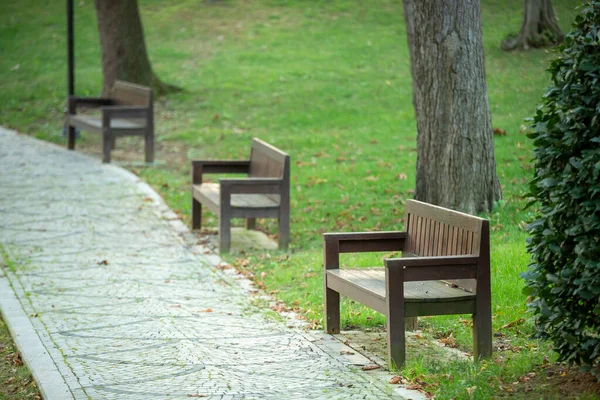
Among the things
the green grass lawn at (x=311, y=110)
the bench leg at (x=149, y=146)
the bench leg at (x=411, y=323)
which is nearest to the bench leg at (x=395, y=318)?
the green grass lawn at (x=311, y=110)

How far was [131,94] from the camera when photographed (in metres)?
15.8

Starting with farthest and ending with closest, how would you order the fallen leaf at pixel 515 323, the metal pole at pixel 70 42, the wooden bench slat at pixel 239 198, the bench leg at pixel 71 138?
the metal pole at pixel 70 42 < the bench leg at pixel 71 138 < the wooden bench slat at pixel 239 198 < the fallen leaf at pixel 515 323

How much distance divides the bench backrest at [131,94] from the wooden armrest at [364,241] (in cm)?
880

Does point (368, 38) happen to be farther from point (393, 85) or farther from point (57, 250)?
point (57, 250)

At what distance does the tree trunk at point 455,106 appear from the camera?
9164mm

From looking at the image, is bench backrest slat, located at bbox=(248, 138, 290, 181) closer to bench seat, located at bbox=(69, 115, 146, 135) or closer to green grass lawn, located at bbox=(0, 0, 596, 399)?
green grass lawn, located at bbox=(0, 0, 596, 399)

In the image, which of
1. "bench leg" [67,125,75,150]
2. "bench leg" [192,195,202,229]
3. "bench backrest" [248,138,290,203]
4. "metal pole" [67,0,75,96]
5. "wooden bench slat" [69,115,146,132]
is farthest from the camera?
"metal pole" [67,0,75,96]

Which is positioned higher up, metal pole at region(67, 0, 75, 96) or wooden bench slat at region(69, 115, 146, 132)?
metal pole at region(67, 0, 75, 96)

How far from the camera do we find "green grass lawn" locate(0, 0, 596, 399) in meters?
7.25

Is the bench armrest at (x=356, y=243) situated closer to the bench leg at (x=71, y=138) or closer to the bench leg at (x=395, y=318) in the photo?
the bench leg at (x=395, y=318)

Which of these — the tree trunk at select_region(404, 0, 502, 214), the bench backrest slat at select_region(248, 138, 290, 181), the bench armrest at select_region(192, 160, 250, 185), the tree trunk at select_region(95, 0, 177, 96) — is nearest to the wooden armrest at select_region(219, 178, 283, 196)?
the bench backrest slat at select_region(248, 138, 290, 181)

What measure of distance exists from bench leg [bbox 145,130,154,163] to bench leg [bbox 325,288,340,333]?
8.70m

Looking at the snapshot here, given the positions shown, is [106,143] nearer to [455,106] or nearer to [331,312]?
[455,106]

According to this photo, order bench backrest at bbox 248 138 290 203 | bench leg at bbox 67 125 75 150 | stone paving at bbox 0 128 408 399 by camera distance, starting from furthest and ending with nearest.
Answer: bench leg at bbox 67 125 75 150, bench backrest at bbox 248 138 290 203, stone paving at bbox 0 128 408 399
